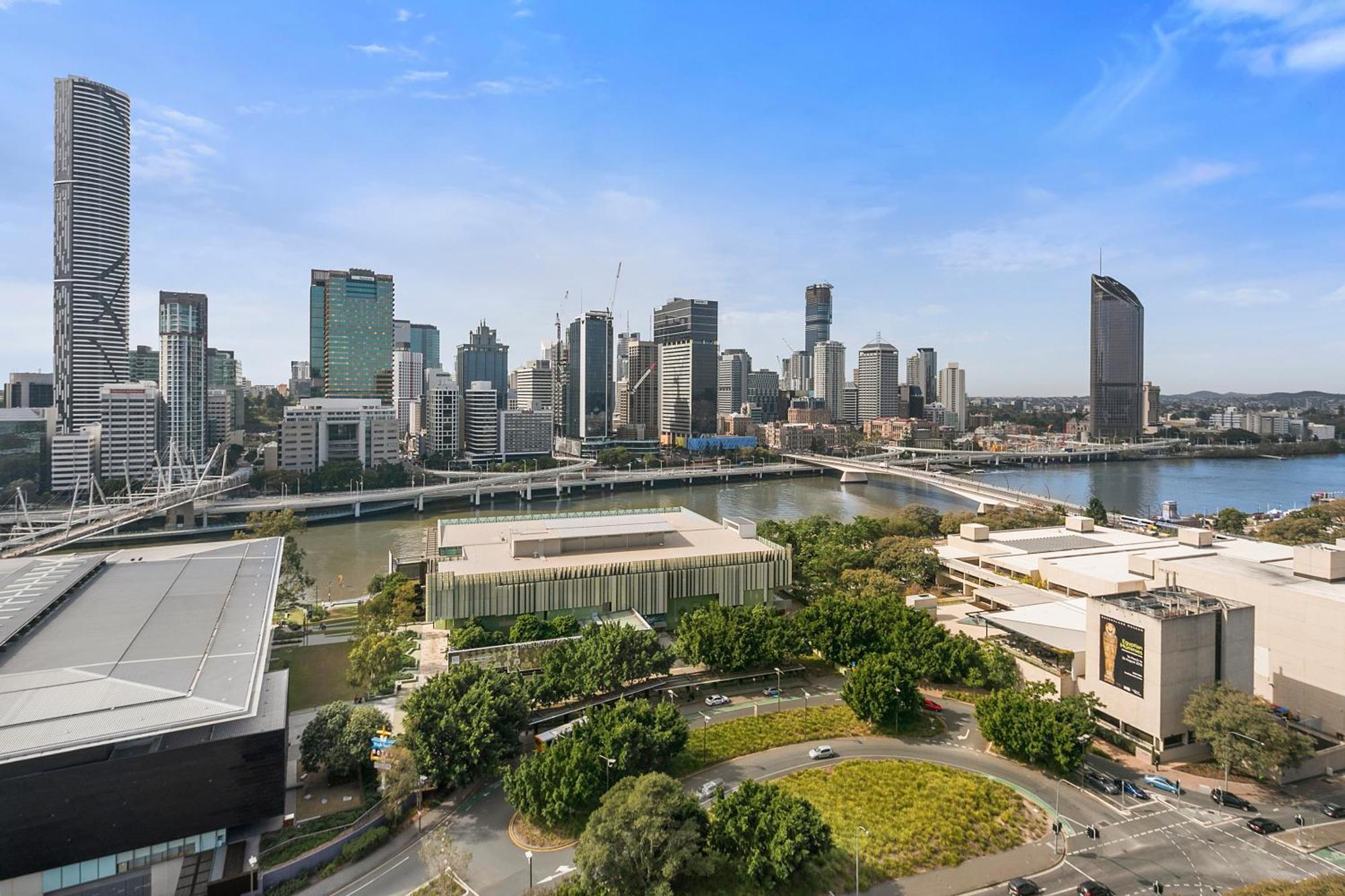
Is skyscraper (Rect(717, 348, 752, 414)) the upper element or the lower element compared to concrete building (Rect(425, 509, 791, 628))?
upper

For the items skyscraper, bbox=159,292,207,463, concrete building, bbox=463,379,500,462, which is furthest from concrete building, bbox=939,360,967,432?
skyscraper, bbox=159,292,207,463

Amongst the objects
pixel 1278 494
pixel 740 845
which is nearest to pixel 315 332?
pixel 740 845

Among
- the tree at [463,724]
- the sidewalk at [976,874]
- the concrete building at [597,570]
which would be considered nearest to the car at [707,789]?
the sidewalk at [976,874]

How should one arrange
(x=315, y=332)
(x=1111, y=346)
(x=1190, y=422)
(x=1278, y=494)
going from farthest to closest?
(x=1190, y=422) < (x=1111, y=346) < (x=315, y=332) < (x=1278, y=494)

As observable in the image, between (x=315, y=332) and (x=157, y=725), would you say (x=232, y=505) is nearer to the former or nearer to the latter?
(x=157, y=725)

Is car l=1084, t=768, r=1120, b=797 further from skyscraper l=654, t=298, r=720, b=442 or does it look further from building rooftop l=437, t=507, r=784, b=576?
skyscraper l=654, t=298, r=720, b=442

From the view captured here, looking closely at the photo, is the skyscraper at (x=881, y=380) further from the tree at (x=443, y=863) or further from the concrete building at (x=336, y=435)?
the tree at (x=443, y=863)
